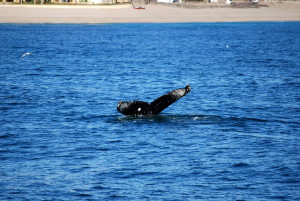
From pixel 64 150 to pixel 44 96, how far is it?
1602 centimetres

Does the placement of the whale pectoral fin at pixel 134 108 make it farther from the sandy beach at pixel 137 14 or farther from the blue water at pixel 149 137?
the sandy beach at pixel 137 14

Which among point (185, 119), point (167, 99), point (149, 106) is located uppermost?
point (167, 99)

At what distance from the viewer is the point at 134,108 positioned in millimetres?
26328

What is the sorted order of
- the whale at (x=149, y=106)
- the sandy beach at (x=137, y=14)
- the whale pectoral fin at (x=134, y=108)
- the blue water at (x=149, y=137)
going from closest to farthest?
1. the blue water at (x=149, y=137)
2. the whale at (x=149, y=106)
3. the whale pectoral fin at (x=134, y=108)
4. the sandy beach at (x=137, y=14)

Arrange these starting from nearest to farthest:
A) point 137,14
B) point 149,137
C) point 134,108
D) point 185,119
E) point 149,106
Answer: point 149,137 → point 134,108 → point 149,106 → point 185,119 → point 137,14

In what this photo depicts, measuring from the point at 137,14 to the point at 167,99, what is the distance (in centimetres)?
13941

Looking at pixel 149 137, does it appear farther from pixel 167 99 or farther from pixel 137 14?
pixel 137 14

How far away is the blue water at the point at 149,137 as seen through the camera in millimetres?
18734

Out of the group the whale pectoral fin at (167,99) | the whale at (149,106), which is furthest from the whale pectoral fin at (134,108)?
the whale pectoral fin at (167,99)

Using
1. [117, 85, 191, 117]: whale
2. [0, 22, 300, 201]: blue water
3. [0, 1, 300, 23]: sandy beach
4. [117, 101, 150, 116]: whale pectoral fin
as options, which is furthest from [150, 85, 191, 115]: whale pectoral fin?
[0, 1, 300, 23]: sandy beach

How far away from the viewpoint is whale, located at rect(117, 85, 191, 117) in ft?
79.4

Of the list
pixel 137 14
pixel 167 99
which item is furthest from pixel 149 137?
pixel 137 14

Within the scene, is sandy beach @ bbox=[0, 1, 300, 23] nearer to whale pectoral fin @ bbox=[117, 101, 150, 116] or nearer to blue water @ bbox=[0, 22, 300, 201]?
blue water @ bbox=[0, 22, 300, 201]

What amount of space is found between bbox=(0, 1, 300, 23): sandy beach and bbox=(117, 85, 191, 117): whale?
118858 mm
